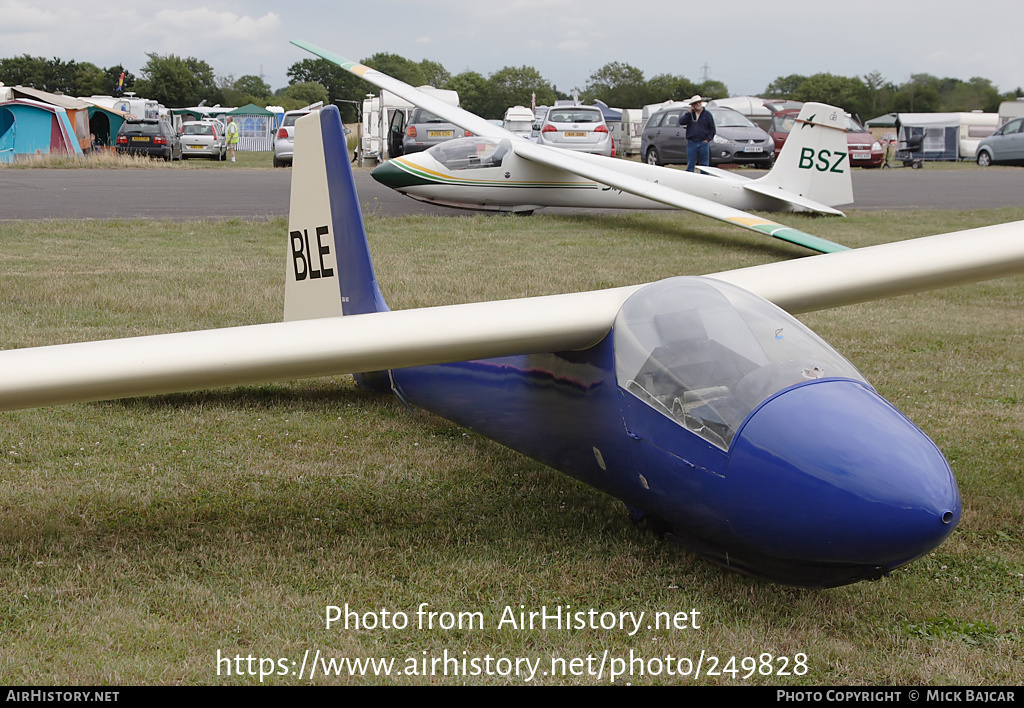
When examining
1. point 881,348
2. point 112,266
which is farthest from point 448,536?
point 112,266

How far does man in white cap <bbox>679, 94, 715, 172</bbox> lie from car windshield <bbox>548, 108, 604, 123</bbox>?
593 centimetres

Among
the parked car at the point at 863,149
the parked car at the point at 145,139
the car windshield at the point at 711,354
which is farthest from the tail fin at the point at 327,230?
the parked car at the point at 145,139

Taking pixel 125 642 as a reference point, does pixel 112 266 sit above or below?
above

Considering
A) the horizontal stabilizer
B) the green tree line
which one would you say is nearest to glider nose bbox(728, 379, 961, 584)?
the horizontal stabilizer

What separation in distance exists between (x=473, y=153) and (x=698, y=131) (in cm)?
491

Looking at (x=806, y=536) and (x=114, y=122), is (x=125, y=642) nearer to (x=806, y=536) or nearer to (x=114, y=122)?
(x=806, y=536)

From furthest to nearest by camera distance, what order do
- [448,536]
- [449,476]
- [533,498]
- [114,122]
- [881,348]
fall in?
1. [114,122]
2. [881,348]
3. [449,476]
4. [533,498]
5. [448,536]

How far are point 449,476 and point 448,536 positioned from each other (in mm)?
805

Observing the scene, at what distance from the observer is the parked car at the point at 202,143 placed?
34969 millimetres

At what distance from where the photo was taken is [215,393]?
21.0 feet

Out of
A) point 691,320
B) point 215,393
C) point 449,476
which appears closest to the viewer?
point 691,320

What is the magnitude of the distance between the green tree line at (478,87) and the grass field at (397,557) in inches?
2808

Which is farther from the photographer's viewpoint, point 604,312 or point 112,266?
point 112,266
